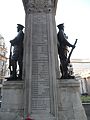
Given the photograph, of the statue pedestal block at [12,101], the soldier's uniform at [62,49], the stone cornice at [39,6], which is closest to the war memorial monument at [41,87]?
the statue pedestal block at [12,101]

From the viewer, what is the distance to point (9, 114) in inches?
357

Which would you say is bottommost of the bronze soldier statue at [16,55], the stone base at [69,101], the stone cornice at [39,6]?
the stone base at [69,101]

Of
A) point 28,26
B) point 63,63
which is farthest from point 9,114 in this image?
point 28,26

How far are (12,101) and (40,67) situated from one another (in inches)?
95.2

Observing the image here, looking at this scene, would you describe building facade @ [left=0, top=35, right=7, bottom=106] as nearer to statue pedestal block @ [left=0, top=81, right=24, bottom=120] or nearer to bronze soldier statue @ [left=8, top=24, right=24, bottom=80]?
bronze soldier statue @ [left=8, top=24, right=24, bottom=80]

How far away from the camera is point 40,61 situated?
9883mm

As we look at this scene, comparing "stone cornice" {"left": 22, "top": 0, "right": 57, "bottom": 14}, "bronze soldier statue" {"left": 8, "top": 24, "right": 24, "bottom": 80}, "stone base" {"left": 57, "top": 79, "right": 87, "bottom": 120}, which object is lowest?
"stone base" {"left": 57, "top": 79, "right": 87, "bottom": 120}

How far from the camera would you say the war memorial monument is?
29.5 ft

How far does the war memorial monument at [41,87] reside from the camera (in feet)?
29.5

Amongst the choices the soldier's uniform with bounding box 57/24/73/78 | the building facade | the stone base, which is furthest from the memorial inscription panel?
the building facade

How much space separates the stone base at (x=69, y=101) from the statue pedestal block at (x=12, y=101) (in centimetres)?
211

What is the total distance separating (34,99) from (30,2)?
6.21 meters

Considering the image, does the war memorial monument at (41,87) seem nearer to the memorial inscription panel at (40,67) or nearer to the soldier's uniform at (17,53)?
the memorial inscription panel at (40,67)

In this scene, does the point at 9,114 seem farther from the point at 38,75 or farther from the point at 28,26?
the point at 28,26
